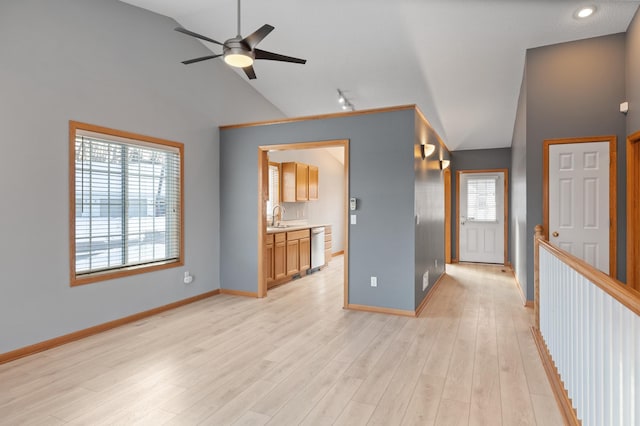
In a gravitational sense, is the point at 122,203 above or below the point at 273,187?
below

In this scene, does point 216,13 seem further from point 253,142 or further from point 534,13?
point 534,13

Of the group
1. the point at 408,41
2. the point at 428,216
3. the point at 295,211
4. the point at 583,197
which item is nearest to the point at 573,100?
the point at 583,197

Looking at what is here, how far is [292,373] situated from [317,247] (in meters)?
4.26

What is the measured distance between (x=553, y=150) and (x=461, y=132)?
2754 mm

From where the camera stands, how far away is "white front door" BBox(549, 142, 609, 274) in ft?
13.7

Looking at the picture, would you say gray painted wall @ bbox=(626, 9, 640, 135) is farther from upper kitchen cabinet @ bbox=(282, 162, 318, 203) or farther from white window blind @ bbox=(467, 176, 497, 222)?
upper kitchen cabinet @ bbox=(282, 162, 318, 203)

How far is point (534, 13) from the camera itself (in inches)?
146

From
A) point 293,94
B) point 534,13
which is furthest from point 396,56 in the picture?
point 293,94

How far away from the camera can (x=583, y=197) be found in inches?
167

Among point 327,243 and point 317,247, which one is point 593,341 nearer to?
point 317,247

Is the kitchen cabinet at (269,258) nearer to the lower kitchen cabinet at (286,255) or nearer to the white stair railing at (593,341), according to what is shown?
the lower kitchen cabinet at (286,255)

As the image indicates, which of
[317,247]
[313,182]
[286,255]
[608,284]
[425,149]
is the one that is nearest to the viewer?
[608,284]

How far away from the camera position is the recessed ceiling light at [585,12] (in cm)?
362

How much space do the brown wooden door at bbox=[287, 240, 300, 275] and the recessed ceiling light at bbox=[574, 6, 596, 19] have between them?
463 centimetres
